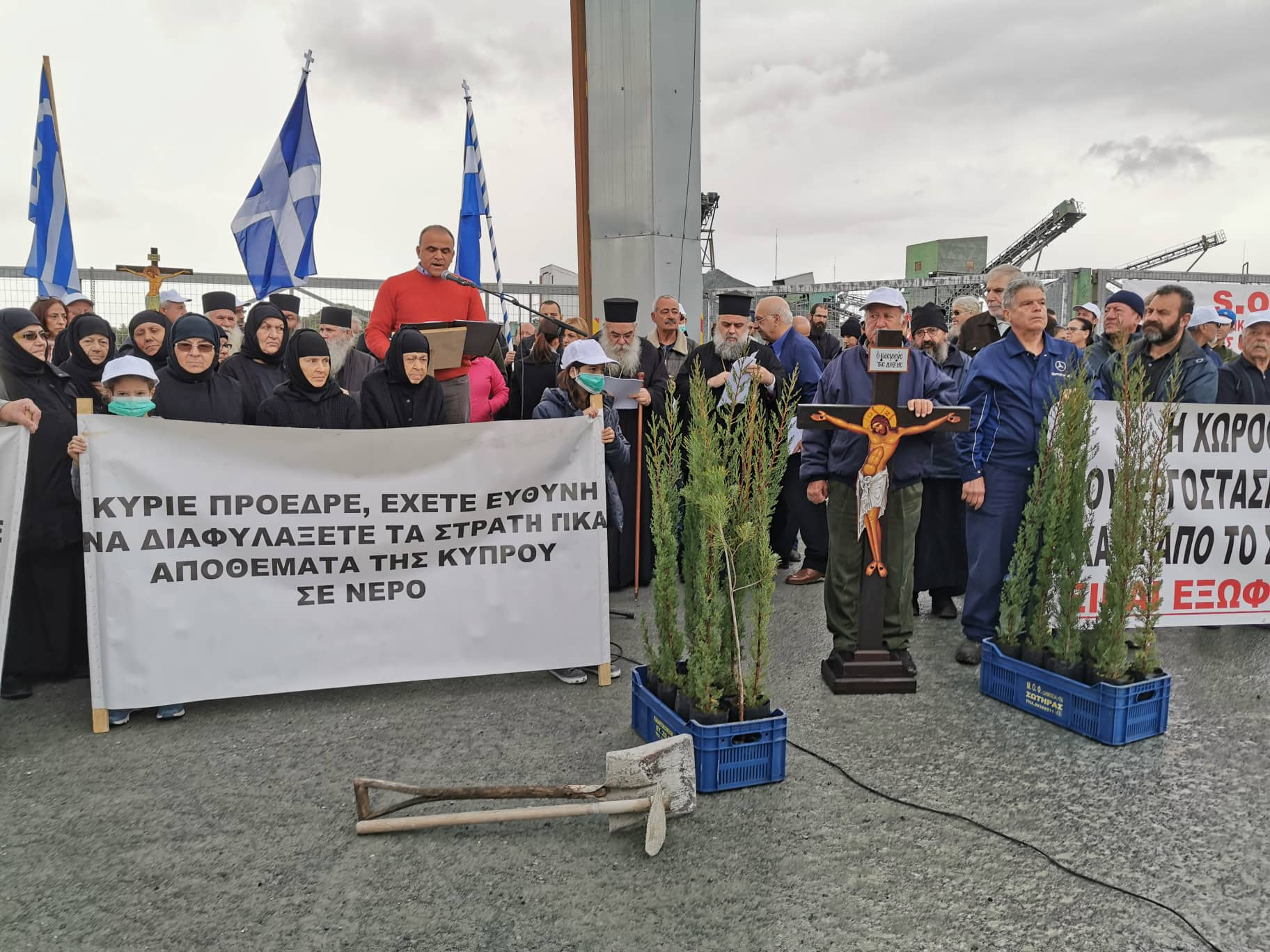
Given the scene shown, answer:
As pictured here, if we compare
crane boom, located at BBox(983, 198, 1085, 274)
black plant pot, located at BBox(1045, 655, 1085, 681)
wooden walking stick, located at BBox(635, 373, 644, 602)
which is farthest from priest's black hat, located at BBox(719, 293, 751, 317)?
crane boom, located at BBox(983, 198, 1085, 274)

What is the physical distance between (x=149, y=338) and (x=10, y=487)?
203 centimetres

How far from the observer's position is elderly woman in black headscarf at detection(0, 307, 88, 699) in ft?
15.6

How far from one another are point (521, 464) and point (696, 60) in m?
7.25

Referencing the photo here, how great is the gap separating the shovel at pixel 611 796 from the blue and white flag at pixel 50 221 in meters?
7.42

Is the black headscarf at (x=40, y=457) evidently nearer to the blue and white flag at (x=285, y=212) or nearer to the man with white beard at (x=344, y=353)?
the man with white beard at (x=344, y=353)

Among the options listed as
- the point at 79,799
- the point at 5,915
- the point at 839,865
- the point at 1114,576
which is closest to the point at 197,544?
the point at 79,799

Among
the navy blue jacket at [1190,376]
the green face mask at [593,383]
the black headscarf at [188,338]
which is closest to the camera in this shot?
the black headscarf at [188,338]

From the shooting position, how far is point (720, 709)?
379cm

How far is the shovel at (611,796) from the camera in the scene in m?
3.21

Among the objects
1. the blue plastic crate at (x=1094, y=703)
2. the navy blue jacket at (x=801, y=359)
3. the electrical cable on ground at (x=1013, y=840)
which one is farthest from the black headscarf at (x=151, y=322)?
the blue plastic crate at (x=1094, y=703)

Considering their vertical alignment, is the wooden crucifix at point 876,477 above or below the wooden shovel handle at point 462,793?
above

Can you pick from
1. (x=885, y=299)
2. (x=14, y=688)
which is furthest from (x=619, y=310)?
(x=14, y=688)

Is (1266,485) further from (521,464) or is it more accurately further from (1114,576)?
(521,464)

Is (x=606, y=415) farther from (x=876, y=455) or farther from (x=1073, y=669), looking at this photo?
(x=1073, y=669)
